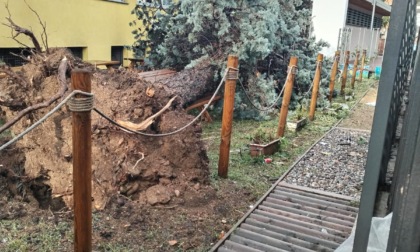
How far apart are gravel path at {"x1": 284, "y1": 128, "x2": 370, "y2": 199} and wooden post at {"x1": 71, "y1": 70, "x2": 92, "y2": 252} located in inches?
126

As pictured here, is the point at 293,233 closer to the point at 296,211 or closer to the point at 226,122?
the point at 296,211

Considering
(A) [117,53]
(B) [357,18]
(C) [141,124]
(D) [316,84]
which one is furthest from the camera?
(B) [357,18]

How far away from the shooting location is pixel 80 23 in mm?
11156

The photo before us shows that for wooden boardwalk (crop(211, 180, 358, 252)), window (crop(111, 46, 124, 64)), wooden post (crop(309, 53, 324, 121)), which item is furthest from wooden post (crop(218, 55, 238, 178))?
window (crop(111, 46, 124, 64))

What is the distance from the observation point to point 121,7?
501 inches

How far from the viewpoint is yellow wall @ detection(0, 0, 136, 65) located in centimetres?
935

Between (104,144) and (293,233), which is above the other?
(104,144)

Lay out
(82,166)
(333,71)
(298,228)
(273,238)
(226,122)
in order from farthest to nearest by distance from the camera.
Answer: (333,71), (226,122), (298,228), (273,238), (82,166)

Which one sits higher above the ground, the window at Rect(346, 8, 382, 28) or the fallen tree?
the window at Rect(346, 8, 382, 28)

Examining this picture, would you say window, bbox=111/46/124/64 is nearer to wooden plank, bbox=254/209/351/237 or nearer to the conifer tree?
the conifer tree

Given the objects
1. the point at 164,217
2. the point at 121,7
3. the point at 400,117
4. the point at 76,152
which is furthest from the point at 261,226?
the point at 121,7

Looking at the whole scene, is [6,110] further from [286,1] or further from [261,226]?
[286,1]

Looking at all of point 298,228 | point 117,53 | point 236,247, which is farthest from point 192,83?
point 117,53

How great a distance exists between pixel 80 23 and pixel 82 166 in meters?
9.60
